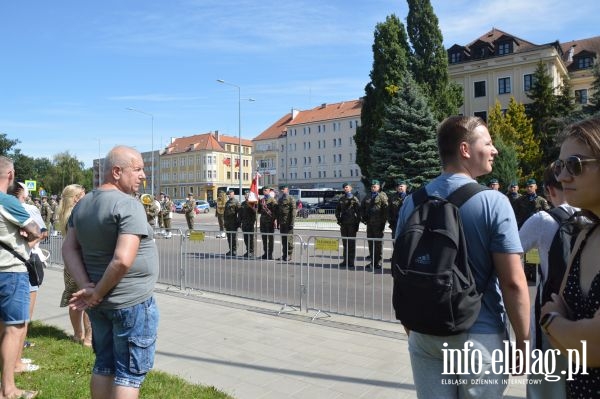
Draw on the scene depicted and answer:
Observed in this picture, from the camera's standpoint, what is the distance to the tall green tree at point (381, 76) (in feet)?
124

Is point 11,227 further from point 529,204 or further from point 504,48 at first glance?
point 504,48

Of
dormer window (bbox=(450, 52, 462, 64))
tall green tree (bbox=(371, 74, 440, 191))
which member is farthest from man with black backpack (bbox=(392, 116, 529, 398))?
dormer window (bbox=(450, 52, 462, 64))

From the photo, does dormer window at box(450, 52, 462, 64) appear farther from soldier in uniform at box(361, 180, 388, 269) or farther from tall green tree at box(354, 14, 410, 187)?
soldier in uniform at box(361, 180, 388, 269)

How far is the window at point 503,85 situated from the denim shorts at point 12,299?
2229 inches

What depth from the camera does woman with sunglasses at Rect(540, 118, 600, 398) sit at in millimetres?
1717

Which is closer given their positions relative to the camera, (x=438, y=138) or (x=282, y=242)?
(x=438, y=138)

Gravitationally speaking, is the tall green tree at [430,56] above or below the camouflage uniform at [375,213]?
above

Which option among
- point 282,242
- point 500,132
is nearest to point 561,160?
point 282,242

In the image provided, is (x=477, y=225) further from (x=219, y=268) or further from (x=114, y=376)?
(x=219, y=268)

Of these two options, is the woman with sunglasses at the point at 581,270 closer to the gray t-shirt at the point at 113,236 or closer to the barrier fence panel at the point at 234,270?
the gray t-shirt at the point at 113,236

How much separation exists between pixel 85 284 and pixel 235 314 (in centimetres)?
438

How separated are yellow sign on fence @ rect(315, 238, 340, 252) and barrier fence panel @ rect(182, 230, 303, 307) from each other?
501 mm

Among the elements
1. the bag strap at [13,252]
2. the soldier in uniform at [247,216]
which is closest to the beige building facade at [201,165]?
the soldier in uniform at [247,216]

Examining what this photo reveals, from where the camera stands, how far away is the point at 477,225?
2.26m
